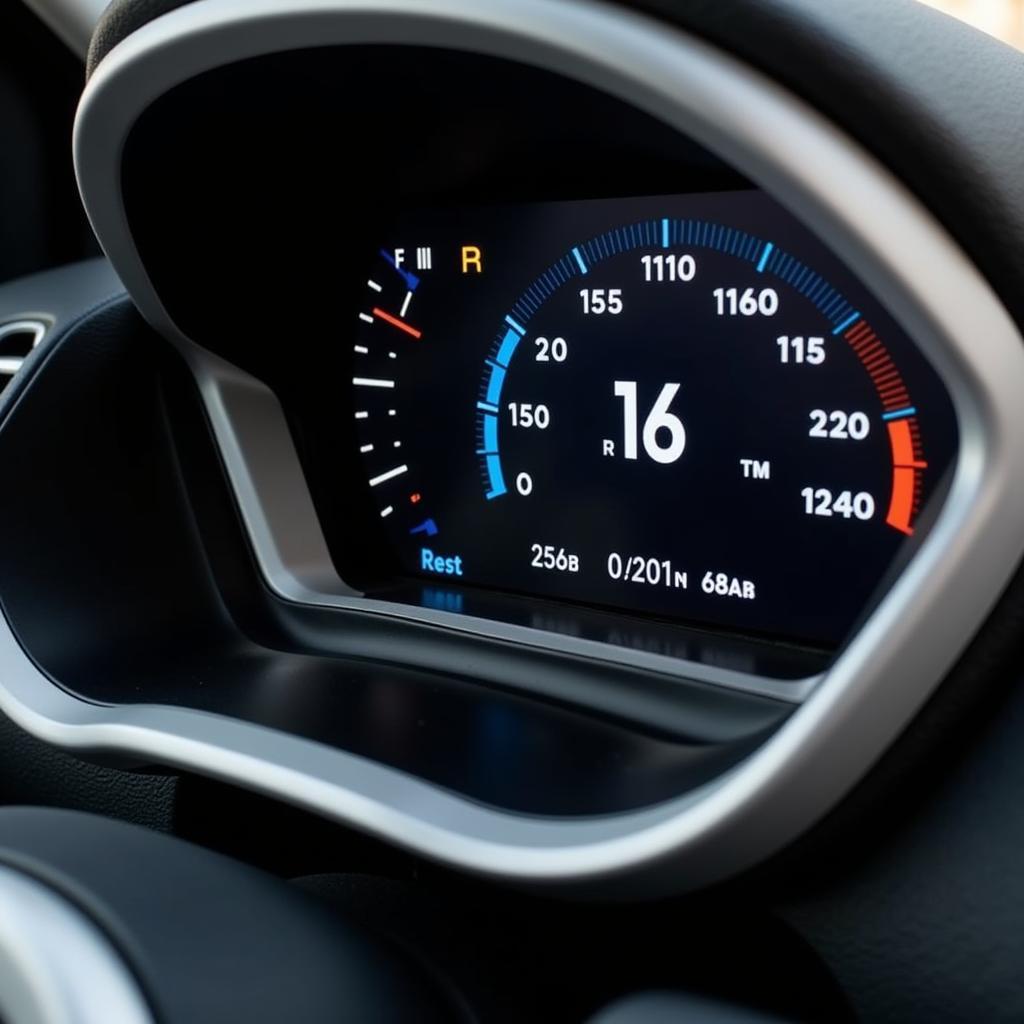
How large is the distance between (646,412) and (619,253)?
0.14m

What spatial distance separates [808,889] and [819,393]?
435 millimetres

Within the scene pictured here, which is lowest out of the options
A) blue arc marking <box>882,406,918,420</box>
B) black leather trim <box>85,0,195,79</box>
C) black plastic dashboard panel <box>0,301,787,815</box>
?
black plastic dashboard panel <box>0,301,787,815</box>

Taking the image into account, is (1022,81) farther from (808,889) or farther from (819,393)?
(808,889)

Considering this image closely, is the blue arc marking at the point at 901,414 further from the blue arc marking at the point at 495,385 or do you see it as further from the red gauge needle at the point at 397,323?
the red gauge needle at the point at 397,323

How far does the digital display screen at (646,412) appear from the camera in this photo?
1129 millimetres

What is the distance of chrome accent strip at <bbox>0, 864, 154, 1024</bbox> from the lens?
2.56 ft

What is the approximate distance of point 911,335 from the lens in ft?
2.60

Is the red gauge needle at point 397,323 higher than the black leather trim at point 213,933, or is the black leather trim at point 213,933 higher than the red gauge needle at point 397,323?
the red gauge needle at point 397,323

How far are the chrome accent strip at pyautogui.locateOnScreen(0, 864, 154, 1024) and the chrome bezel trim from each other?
0.20 meters

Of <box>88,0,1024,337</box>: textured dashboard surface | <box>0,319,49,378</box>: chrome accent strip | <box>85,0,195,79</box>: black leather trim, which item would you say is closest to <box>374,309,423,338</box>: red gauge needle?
<box>0,319,49,378</box>: chrome accent strip

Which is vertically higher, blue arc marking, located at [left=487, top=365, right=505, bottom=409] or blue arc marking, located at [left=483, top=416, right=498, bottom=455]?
blue arc marking, located at [left=487, top=365, right=505, bottom=409]

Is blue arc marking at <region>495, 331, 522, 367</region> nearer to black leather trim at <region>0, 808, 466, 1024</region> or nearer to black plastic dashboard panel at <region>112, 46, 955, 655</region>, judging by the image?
black plastic dashboard panel at <region>112, 46, 955, 655</region>

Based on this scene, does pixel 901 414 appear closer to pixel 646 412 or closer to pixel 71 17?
pixel 646 412

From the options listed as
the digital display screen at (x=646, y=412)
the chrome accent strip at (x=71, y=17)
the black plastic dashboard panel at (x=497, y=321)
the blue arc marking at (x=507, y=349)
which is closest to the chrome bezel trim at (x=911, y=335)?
the black plastic dashboard panel at (x=497, y=321)
